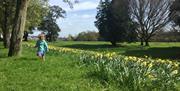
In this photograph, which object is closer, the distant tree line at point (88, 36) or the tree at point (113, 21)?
the tree at point (113, 21)

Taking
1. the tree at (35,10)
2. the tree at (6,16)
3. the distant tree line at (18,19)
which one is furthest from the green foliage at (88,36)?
the tree at (6,16)

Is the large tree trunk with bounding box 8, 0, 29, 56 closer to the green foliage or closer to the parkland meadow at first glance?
the parkland meadow

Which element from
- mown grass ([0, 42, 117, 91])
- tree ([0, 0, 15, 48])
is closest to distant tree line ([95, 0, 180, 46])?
tree ([0, 0, 15, 48])

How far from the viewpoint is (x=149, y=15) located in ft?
278

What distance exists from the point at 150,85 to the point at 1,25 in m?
35.5

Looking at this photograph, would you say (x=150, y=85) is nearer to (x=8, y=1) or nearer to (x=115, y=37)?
(x=8, y=1)

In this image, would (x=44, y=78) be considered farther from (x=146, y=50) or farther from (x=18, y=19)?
(x=146, y=50)

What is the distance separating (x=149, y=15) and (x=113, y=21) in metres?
6.99

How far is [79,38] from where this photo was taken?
133500mm

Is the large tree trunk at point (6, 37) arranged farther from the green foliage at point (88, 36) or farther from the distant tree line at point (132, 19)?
the green foliage at point (88, 36)

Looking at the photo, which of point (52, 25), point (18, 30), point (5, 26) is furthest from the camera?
point (52, 25)

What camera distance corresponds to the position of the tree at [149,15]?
83.5m

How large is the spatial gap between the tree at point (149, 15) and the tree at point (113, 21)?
7.55 ft

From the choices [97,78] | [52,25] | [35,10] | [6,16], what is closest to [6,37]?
[6,16]
